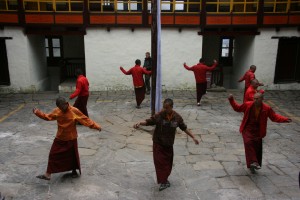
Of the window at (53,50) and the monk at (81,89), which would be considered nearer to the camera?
the monk at (81,89)

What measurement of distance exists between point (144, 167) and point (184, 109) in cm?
478

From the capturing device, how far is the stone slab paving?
5.69 m

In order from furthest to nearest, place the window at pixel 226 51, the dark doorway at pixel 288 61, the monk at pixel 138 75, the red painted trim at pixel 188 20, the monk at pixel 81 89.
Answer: the window at pixel 226 51, the dark doorway at pixel 288 61, the red painted trim at pixel 188 20, the monk at pixel 138 75, the monk at pixel 81 89

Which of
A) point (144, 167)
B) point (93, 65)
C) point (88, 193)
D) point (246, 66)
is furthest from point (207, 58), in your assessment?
point (88, 193)

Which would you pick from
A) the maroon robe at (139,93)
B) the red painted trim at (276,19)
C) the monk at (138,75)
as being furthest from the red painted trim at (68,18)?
the red painted trim at (276,19)

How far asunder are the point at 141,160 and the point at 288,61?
33.9ft

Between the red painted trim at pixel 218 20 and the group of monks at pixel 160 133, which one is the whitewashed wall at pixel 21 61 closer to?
the red painted trim at pixel 218 20

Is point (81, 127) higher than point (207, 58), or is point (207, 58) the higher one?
point (207, 58)

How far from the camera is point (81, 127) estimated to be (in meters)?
9.28

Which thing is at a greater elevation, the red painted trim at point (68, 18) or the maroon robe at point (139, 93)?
the red painted trim at point (68, 18)

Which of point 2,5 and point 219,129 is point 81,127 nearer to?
point 219,129

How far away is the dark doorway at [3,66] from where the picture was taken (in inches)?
538

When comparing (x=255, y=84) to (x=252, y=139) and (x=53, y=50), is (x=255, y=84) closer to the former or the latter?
(x=252, y=139)

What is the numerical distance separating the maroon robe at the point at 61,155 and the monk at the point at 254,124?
10.4 ft
